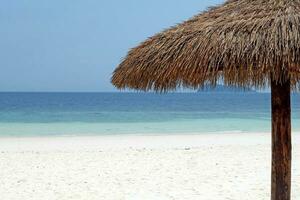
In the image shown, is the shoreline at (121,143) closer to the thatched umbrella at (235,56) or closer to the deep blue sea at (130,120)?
the deep blue sea at (130,120)

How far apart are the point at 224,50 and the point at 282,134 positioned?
0.93 meters

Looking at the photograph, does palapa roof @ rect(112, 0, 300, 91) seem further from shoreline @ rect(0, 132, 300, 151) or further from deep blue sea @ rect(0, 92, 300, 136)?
deep blue sea @ rect(0, 92, 300, 136)

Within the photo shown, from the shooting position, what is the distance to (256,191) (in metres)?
5.90

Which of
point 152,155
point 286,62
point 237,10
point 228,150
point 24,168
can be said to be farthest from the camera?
point 228,150

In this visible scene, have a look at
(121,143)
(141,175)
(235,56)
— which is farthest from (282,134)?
(121,143)

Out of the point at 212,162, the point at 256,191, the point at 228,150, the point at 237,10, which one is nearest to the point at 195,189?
the point at 256,191

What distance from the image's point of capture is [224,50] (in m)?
2.95

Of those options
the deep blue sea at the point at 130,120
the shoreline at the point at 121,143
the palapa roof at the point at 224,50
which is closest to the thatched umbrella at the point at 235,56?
the palapa roof at the point at 224,50

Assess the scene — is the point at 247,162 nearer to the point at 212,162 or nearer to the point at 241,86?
the point at 212,162

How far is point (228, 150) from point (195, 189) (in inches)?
A: 183

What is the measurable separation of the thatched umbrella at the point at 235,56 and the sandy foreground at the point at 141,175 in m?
2.24

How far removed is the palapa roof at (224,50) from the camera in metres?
2.85

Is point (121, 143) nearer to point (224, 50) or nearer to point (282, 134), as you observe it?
point (282, 134)

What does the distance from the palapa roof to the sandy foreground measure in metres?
2.45
